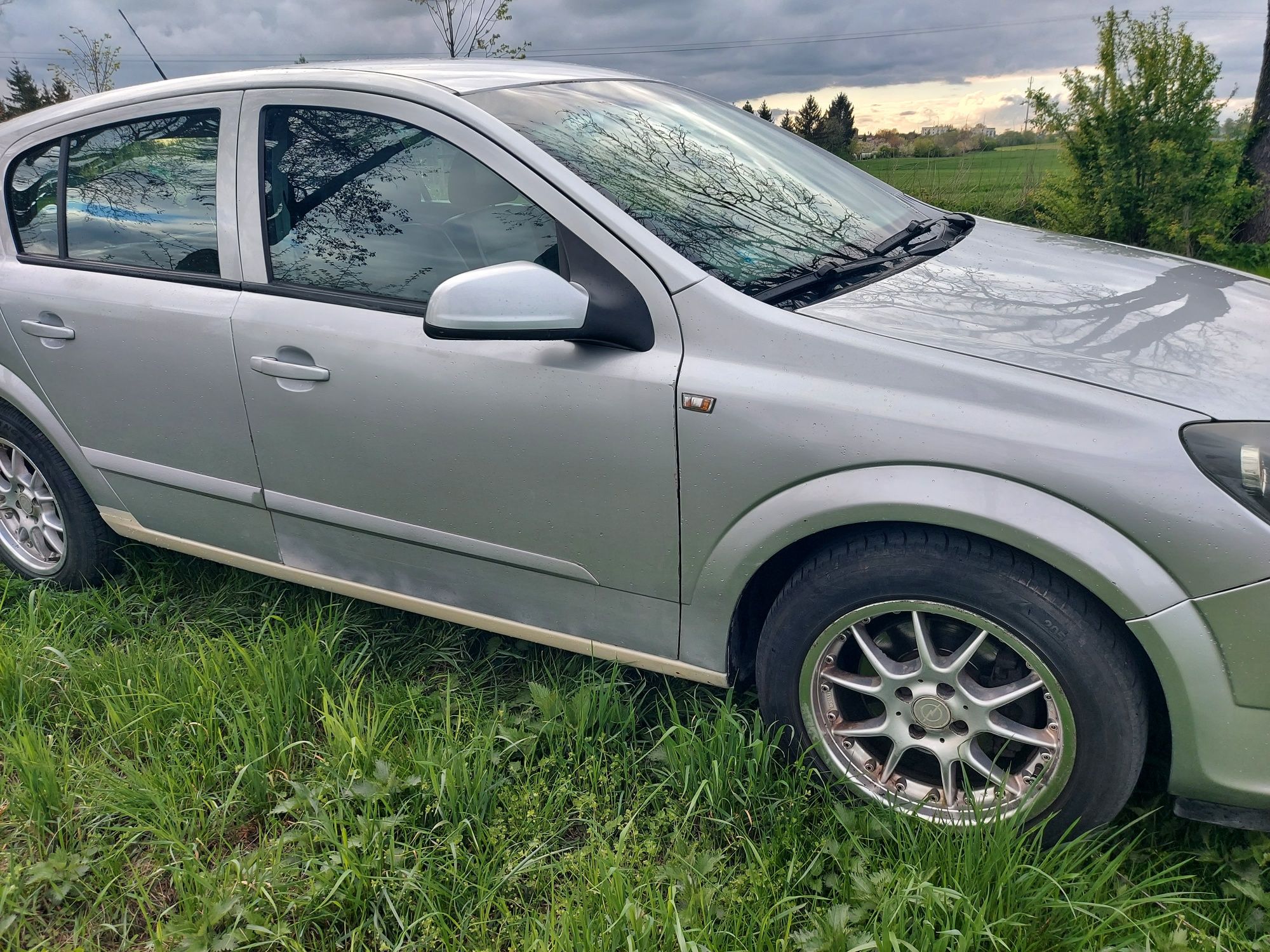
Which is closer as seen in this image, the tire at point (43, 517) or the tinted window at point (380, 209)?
the tinted window at point (380, 209)

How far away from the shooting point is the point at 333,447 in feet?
8.18

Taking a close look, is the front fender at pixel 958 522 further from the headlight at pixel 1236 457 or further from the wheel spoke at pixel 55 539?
the wheel spoke at pixel 55 539

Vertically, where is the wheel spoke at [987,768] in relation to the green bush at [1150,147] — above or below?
below

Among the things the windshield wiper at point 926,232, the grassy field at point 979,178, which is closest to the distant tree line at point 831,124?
the grassy field at point 979,178

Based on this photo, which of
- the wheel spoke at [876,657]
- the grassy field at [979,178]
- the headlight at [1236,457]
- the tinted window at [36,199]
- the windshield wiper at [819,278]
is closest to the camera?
the headlight at [1236,457]

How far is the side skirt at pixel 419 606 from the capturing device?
2.30 m

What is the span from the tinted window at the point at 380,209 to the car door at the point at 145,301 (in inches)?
7.1

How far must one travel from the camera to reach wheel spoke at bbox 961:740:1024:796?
6.51 feet

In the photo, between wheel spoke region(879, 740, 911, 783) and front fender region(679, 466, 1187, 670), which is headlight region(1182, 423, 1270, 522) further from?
wheel spoke region(879, 740, 911, 783)

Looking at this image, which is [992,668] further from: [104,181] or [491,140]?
[104,181]

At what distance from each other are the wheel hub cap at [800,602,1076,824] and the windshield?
82cm

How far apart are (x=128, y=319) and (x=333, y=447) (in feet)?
2.76

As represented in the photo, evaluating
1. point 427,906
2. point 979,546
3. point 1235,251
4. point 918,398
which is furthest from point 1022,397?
point 1235,251

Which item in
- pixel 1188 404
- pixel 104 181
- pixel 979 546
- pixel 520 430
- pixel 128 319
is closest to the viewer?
pixel 1188 404
